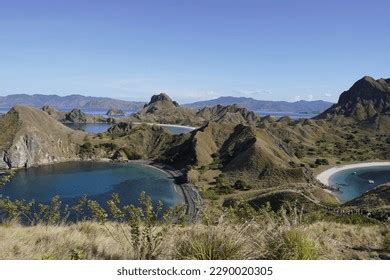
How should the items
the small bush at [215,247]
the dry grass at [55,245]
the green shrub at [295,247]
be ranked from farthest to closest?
the dry grass at [55,245] → the green shrub at [295,247] → the small bush at [215,247]

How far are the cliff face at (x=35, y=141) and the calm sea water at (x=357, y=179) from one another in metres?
92.0

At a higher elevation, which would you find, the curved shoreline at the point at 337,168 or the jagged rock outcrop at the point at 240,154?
the jagged rock outcrop at the point at 240,154

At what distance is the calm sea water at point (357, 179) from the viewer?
349 ft

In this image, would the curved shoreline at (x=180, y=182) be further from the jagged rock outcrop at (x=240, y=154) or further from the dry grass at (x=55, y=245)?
the dry grass at (x=55, y=245)

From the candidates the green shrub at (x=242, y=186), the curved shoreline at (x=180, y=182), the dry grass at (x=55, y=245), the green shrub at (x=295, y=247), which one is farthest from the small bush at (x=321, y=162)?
the green shrub at (x=295, y=247)

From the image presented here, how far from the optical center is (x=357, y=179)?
124m

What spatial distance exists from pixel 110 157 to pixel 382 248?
150 m

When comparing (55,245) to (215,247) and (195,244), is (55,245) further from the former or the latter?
(215,247)

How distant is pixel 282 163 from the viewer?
356 feet

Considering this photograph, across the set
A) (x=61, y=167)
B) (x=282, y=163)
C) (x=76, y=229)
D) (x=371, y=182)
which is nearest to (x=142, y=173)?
(x=61, y=167)

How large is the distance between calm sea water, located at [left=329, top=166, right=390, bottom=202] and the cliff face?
302ft

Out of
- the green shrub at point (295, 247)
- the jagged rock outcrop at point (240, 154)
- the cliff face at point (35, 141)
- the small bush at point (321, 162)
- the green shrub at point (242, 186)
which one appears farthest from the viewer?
the cliff face at point (35, 141)
